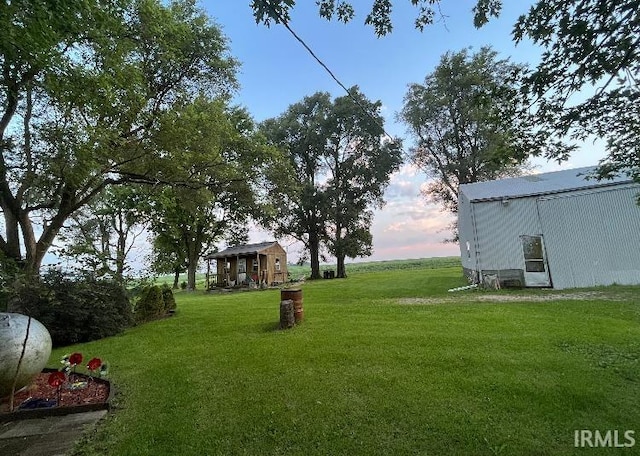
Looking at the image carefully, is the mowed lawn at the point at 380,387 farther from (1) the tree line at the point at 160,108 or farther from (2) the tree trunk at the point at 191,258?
(2) the tree trunk at the point at 191,258

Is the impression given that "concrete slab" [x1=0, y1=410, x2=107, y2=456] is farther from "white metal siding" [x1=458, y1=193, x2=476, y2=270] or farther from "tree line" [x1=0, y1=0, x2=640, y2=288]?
"white metal siding" [x1=458, y1=193, x2=476, y2=270]

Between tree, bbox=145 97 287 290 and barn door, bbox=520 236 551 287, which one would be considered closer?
tree, bbox=145 97 287 290

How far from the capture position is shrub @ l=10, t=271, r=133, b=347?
293 inches

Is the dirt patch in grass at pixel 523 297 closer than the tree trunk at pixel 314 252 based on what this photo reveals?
Yes

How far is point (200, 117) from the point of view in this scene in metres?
9.55

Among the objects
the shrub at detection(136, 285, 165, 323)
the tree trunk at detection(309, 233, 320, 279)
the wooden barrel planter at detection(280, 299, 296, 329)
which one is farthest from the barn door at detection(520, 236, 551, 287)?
the tree trunk at detection(309, 233, 320, 279)

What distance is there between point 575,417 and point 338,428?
2410 mm

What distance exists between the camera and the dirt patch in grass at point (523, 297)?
32.9 feet

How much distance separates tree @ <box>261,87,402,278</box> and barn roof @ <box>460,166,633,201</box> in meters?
12.2

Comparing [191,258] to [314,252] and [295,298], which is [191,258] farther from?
[295,298]

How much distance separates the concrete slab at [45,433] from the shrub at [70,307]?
3.87 metres

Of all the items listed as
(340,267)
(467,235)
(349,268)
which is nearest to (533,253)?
(467,235)

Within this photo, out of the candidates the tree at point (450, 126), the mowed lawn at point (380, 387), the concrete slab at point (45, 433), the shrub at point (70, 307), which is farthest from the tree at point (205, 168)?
the tree at point (450, 126)

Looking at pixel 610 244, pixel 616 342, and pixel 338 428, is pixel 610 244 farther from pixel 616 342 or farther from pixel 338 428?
pixel 338 428
